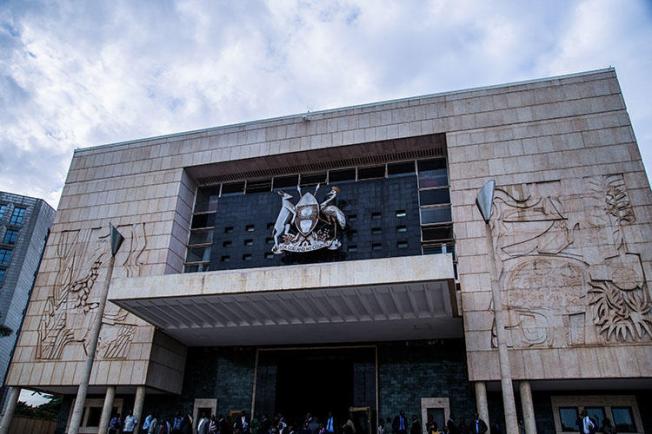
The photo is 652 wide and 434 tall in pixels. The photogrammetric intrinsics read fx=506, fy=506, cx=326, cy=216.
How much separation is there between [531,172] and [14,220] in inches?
2010

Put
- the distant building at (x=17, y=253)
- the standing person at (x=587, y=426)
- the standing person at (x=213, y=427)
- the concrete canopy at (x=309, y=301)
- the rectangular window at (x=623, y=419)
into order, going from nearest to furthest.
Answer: the standing person at (x=587, y=426) < the concrete canopy at (x=309, y=301) < the rectangular window at (x=623, y=419) < the standing person at (x=213, y=427) < the distant building at (x=17, y=253)

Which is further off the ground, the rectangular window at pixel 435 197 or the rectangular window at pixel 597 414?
the rectangular window at pixel 435 197

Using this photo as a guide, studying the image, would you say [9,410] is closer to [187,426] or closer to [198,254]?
[187,426]

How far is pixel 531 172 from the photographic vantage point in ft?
63.0

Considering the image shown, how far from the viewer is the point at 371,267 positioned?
15.9m

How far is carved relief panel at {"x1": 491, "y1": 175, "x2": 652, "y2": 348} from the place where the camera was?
16312 millimetres

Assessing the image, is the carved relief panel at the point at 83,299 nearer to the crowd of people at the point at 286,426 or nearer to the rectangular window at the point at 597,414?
the crowd of people at the point at 286,426

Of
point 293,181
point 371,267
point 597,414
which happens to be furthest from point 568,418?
point 293,181

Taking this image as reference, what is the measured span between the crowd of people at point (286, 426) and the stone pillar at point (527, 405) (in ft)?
4.98

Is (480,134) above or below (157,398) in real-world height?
above

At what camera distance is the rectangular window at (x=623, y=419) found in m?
17.0

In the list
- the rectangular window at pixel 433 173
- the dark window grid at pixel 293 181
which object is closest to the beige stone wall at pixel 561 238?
the rectangular window at pixel 433 173

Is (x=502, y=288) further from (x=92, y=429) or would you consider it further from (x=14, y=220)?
(x=14, y=220)

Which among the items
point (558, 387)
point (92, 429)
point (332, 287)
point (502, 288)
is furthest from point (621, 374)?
point (92, 429)
